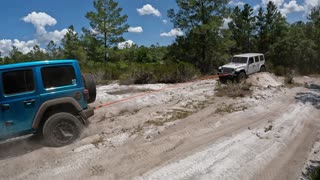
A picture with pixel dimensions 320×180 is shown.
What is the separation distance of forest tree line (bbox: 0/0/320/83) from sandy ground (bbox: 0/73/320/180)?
28.6ft

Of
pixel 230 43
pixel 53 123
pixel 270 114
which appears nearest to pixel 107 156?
pixel 53 123

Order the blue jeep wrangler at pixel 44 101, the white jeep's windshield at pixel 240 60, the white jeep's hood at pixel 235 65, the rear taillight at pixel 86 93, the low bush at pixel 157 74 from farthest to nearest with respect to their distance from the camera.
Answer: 1. the white jeep's windshield at pixel 240 60
2. the white jeep's hood at pixel 235 65
3. the low bush at pixel 157 74
4. the rear taillight at pixel 86 93
5. the blue jeep wrangler at pixel 44 101

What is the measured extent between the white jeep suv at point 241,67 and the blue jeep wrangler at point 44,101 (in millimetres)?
11881

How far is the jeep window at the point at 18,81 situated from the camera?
18.3ft

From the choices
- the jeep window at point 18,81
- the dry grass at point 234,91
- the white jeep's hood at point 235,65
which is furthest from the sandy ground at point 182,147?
the white jeep's hood at point 235,65

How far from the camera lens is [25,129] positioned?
5840mm

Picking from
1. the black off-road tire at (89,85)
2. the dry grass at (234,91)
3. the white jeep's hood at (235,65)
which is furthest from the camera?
the white jeep's hood at (235,65)

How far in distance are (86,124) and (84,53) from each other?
1203 inches

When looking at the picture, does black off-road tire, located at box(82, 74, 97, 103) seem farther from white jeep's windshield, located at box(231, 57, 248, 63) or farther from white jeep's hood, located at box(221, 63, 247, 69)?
white jeep's windshield, located at box(231, 57, 248, 63)

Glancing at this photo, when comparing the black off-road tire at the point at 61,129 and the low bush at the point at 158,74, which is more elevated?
the low bush at the point at 158,74

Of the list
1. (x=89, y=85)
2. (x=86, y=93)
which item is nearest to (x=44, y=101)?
(x=86, y=93)

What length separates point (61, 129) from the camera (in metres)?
6.20

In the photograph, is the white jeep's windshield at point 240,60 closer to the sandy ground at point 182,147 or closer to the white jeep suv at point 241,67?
the white jeep suv at point 241,67

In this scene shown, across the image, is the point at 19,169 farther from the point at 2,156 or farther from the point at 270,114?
the point at 270,114
